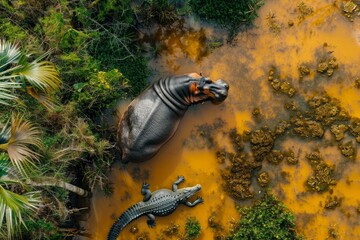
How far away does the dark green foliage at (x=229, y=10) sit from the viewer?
10.0m

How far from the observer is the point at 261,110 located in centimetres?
1018

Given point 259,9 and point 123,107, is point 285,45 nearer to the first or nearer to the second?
point 259,9

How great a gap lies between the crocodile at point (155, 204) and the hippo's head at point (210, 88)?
203 centimetres

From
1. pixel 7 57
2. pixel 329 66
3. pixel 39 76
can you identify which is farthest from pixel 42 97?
pixel 329 66

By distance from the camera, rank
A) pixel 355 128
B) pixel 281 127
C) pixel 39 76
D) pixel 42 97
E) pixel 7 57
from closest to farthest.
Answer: pixel 7 57, pixel 39 76, pixel 42 97, pixel 355 128, pixel 281 127

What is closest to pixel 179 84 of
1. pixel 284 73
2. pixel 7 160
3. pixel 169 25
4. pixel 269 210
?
pixel 169 25

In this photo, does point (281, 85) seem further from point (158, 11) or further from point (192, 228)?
point (192, 228)

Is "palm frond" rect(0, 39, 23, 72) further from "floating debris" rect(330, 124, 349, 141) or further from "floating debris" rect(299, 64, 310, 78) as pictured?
"floating debris" rect(330, 124, 349, 141)

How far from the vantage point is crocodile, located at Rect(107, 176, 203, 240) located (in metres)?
9.88

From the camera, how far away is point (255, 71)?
33.5 ft

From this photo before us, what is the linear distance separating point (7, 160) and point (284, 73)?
6.22 meters

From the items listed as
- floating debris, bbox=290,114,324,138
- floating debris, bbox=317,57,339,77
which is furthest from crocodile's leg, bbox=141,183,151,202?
floating debris, bbox=317,57,339,77

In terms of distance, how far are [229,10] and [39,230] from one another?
6.07 meters

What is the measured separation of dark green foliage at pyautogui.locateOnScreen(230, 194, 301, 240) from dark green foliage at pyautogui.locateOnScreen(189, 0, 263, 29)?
3.97m
